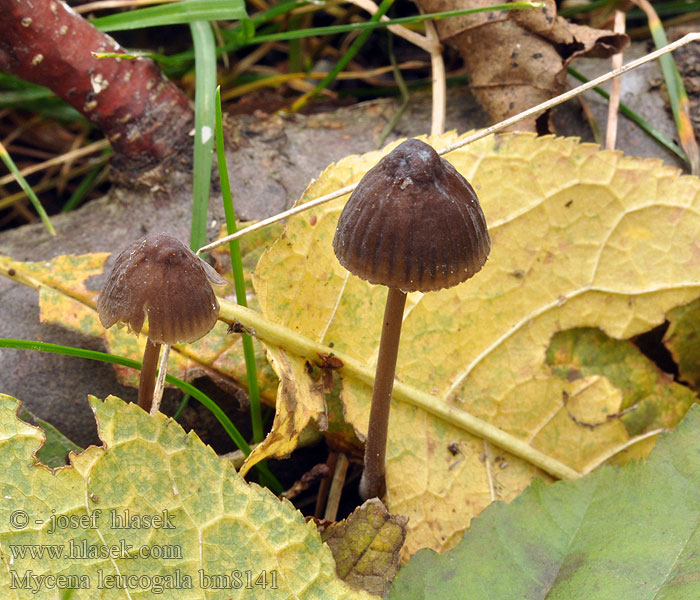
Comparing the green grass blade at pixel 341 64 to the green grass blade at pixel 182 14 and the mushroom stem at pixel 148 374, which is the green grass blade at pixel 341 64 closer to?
the green grass blade at pixel 182 14

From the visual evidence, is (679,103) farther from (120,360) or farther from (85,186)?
(85,186)

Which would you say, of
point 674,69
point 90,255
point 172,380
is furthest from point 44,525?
point 674,69

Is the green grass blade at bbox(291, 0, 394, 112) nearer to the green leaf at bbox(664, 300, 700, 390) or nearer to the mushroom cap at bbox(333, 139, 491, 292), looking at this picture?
the mushroom cap at bbox(333, 139, 491, 292)

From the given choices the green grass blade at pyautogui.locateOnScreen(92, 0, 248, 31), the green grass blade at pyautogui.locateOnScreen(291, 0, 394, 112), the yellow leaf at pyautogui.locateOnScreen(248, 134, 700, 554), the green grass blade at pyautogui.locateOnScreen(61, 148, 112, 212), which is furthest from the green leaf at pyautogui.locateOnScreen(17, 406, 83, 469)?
the green grass blade at pyautogui.locateOnScreen(291, 0, 394, 112)

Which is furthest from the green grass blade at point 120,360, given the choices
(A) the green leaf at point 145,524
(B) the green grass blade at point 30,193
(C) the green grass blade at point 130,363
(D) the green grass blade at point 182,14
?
(D) the green grass blade at point 182,14

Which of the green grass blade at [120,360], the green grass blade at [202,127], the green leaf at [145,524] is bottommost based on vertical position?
the green leaf at [145,524]
